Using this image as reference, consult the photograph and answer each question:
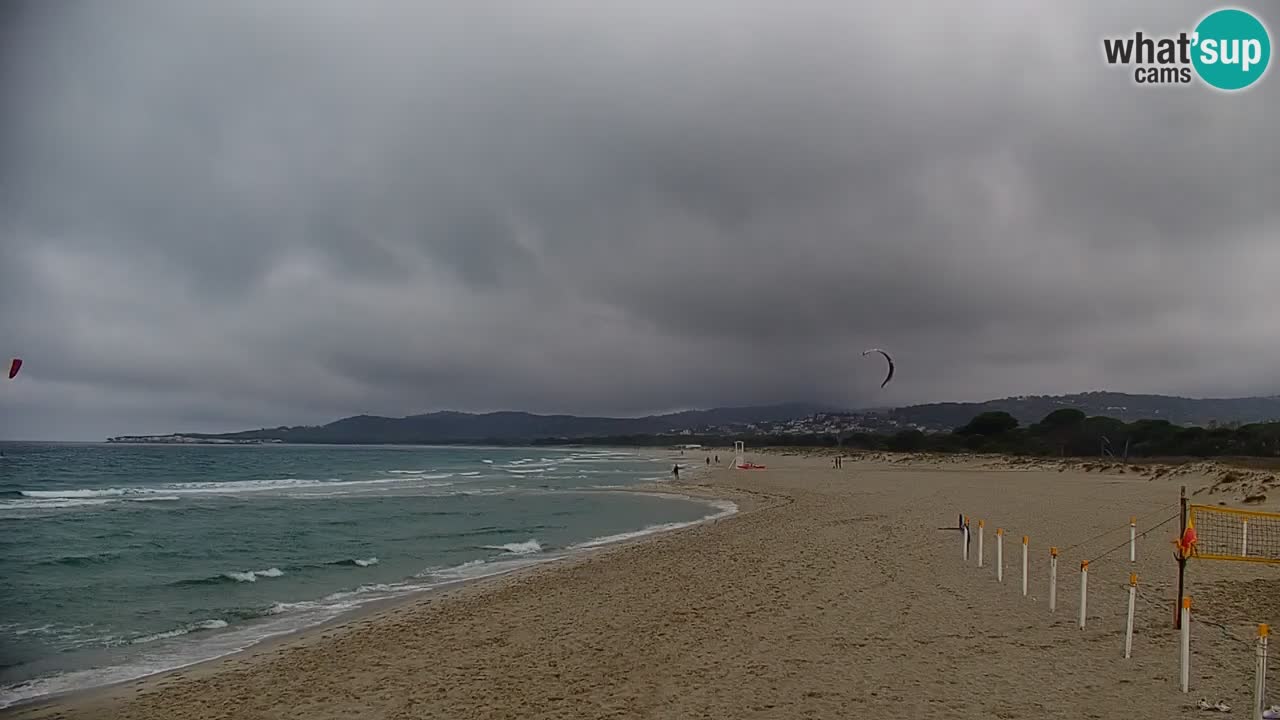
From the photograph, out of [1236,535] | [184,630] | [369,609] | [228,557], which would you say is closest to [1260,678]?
[369,609]

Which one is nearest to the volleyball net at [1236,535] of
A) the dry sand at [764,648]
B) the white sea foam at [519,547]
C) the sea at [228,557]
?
the dry sand at [764,648]

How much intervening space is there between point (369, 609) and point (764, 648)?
7.72 metres

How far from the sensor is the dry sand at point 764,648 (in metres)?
7.47

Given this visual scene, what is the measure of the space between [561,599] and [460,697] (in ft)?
17.0

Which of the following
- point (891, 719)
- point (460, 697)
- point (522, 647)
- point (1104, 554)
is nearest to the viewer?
point (891, 719)

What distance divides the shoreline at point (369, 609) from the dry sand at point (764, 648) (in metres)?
0.11

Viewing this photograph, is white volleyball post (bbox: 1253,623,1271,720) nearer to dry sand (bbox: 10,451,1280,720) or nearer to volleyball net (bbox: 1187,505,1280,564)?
dry sand (bbox: 10,451,1280,720)

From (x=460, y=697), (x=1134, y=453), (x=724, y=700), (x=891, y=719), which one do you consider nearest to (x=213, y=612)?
(x=460, y=697)

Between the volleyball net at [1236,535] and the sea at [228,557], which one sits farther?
the volleyball net at [1236,535]

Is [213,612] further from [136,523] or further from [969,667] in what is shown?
[136,523]

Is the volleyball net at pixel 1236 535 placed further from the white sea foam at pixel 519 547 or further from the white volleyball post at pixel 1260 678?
the white sea foam at pixel 519 547

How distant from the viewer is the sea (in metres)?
11.5

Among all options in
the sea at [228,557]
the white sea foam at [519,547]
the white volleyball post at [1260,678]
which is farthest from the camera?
the white sea foam at [519,547]

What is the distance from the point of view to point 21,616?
43.8 ft
